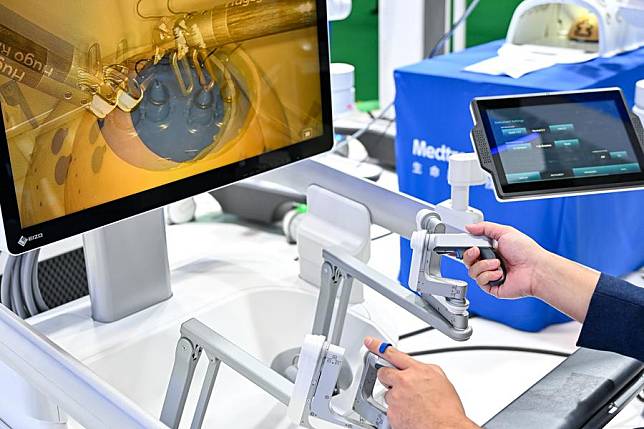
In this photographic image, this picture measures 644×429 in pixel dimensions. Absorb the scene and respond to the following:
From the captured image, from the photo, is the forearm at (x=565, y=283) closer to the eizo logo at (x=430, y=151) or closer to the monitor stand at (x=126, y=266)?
the monitor stand at (x=126, y=266)

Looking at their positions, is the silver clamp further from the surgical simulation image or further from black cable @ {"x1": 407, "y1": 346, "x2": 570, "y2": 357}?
black cable @ {"x1": 407, "y1": 346, "x2": 570, "y2": 357}

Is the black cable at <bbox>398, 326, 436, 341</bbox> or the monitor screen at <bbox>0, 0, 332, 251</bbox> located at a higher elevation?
the monitor screen at <bbox>0, 0, 332, 251</bbox>

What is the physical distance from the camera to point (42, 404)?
0.84 m

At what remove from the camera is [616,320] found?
3.02ft

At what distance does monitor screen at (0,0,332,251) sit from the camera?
740 mm

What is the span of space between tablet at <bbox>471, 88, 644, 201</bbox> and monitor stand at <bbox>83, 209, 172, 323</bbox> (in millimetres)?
402

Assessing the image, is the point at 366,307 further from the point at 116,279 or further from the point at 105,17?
the point at 105,17

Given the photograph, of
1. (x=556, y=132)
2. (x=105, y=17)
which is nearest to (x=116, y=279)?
(x=105, y=17)

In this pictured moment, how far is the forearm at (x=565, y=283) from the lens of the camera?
3.18ft

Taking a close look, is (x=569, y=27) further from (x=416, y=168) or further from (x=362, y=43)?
(x=362, y=43)

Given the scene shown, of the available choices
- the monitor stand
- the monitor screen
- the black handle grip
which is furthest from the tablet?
the monitor stand

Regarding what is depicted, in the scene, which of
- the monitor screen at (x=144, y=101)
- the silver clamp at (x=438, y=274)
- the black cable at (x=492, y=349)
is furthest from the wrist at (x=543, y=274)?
the black cable at (x=492, y=349)

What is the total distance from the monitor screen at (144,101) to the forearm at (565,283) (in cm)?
30

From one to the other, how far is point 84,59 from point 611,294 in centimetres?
59
